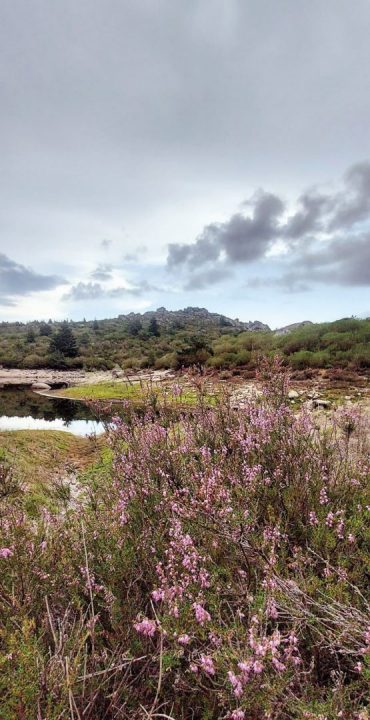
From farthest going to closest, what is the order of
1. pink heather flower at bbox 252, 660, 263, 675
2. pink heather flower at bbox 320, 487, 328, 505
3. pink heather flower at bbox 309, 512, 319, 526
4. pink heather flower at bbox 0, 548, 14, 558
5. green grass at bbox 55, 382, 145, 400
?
green grass at bbox 55, 382, 145, 400
pink heather flower at bbox 320, 487, 328, 505
pink heather flower at bbox 309, 512, 319, 526
pink heather flower at bbox 0, 548, 14, 558
pink heather flower at bbox 252, 660, 263, 675

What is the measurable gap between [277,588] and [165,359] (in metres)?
30.3

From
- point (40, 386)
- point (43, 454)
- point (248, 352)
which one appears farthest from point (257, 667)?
point (40, 386)

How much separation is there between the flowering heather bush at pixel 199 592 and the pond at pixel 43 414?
1140cm

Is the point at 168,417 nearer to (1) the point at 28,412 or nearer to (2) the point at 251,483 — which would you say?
(2) the point at 251,483

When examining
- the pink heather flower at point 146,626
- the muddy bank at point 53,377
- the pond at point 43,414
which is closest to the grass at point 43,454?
the pond at point 43,414

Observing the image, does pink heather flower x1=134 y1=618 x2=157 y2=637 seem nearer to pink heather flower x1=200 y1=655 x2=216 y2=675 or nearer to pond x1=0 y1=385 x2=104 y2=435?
pink heather flower x1=200 y1=655 x2=216 y2=675

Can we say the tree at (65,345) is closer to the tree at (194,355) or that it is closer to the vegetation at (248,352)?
the vegetation at (248,352)

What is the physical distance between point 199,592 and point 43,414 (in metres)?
19.8

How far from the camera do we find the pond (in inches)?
661

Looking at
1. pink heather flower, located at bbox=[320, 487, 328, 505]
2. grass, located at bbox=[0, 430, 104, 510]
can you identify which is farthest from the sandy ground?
pink heather flower, located at bbox=[320, 487, 328, 505]

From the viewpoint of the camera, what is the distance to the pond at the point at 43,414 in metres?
16.8

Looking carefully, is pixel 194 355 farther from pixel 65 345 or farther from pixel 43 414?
pixel 65 345

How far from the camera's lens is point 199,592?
207 cm

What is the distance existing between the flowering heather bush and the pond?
11.4 meters
